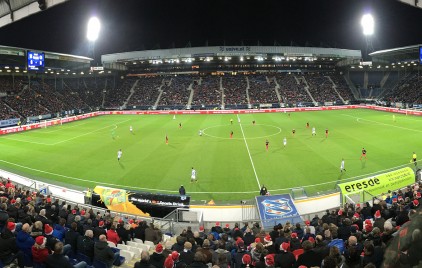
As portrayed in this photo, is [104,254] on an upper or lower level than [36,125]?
upper

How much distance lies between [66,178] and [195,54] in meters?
61.5

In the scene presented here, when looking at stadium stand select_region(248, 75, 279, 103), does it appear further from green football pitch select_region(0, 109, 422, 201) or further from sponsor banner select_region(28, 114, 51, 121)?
sponsor banner select_region(28, 114, 51, 121)

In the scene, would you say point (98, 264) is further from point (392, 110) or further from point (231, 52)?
point (231, 52)

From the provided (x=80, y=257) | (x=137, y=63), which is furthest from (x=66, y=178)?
(x=137, y=63)

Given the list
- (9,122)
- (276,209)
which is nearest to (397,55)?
(276,209)

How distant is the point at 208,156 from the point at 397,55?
66.3 meters

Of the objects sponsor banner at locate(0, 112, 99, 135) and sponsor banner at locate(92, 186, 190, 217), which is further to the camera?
sponsor banner at locate(0, 112, 99, 135)

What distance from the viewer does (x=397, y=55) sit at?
76188mm

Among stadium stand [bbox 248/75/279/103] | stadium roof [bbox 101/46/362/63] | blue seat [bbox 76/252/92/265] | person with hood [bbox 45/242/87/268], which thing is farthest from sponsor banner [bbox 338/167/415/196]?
stadium stand [bbox 248/75/279/103]

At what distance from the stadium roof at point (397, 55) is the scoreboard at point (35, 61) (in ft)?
230

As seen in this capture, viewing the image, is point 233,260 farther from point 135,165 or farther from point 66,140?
point 66,140

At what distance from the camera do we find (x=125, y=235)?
11.6 metres

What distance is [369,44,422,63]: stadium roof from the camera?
67.8 m

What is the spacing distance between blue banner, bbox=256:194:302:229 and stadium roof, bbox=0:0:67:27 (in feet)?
48.8
